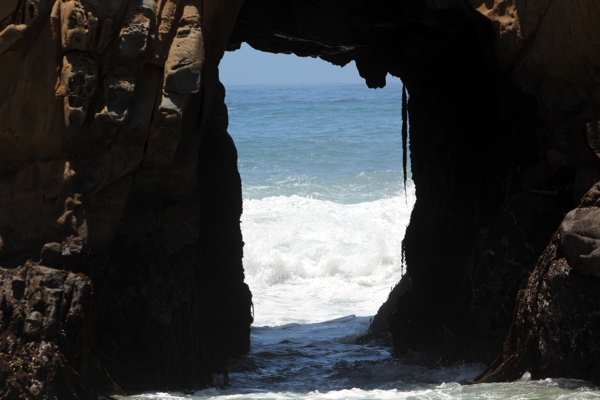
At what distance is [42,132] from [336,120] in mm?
26967

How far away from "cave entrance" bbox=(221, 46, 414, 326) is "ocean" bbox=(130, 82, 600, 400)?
3 cm

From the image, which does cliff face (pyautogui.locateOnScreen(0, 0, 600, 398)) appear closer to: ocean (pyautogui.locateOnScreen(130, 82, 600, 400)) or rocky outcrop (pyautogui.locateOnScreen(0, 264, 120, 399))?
rocky outcrop (pyautogui.locateOnScreen(0, 264, 120, 399))

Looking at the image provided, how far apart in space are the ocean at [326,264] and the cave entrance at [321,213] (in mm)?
30

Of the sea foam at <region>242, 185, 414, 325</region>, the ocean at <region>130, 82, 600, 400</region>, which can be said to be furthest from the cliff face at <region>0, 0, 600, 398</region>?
the sea foam at <region>242, 185, 414, 325</region>

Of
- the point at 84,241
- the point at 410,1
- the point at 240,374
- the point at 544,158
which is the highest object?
the point at 410,1

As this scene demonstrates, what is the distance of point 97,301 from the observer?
7.13m

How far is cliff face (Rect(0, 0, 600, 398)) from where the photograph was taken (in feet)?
21.4

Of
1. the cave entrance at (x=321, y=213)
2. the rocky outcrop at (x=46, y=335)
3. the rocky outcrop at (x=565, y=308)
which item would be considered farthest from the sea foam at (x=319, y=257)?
the rocky outcrop at (x=46, y=335)

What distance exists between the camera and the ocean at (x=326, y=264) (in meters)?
7.74

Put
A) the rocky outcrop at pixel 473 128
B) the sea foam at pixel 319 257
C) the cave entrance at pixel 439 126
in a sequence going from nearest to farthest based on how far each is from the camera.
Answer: the rocky outcrop at pixel 473 128 → the cave entrance at pixel 439 126 → the sea foam at pixel 319 257

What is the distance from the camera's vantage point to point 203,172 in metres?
9.38

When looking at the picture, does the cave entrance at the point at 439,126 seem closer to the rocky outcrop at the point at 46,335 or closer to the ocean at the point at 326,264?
the ocean at the point at 326,264

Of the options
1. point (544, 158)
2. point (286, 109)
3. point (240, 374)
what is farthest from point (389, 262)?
point (286, 109)

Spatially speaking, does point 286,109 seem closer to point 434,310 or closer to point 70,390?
point 434,310
